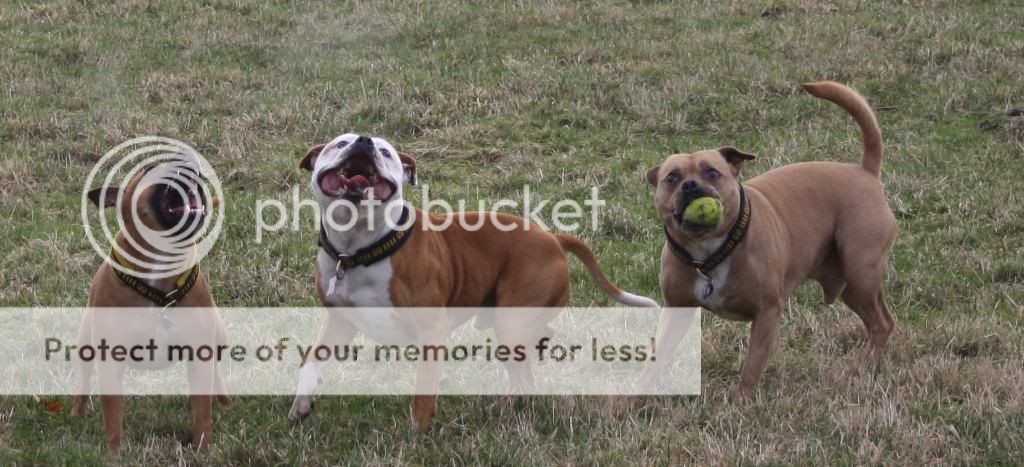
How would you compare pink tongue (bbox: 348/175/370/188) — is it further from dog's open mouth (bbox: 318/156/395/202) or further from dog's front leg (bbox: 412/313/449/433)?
dog's front leg (bbox: 412/313/449/433)

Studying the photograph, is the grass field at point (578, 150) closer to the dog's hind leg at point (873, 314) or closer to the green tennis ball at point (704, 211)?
the dog's hind leg at point (873, 314)

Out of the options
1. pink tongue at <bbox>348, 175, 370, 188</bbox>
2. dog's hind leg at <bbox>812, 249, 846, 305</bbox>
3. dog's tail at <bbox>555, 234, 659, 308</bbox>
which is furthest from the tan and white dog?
dog's hind leg at <bbox>812, 249, 846, 305</bbox>

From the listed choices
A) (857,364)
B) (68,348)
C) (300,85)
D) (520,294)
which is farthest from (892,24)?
(68,348)

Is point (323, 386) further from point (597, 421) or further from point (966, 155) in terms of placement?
point (966, 155)

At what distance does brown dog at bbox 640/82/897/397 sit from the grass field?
353 millimetres

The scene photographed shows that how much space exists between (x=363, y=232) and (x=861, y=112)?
2.87m

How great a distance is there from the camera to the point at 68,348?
6.71 meters

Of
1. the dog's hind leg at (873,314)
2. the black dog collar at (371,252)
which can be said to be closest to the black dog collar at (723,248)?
the dog's hind leg at (873,314)

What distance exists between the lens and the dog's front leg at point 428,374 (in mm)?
5441

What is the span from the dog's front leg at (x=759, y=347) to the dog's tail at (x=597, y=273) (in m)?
0.54

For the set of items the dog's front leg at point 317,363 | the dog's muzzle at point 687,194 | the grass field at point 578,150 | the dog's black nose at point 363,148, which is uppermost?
the dog's black nose at point 363,148

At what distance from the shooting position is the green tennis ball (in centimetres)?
559

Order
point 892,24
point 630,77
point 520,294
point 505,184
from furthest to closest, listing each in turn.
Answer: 1. point 892,24
2. point 630,77
3. point 505,184
4. point 520,294

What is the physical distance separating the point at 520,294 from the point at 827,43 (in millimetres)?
7775
